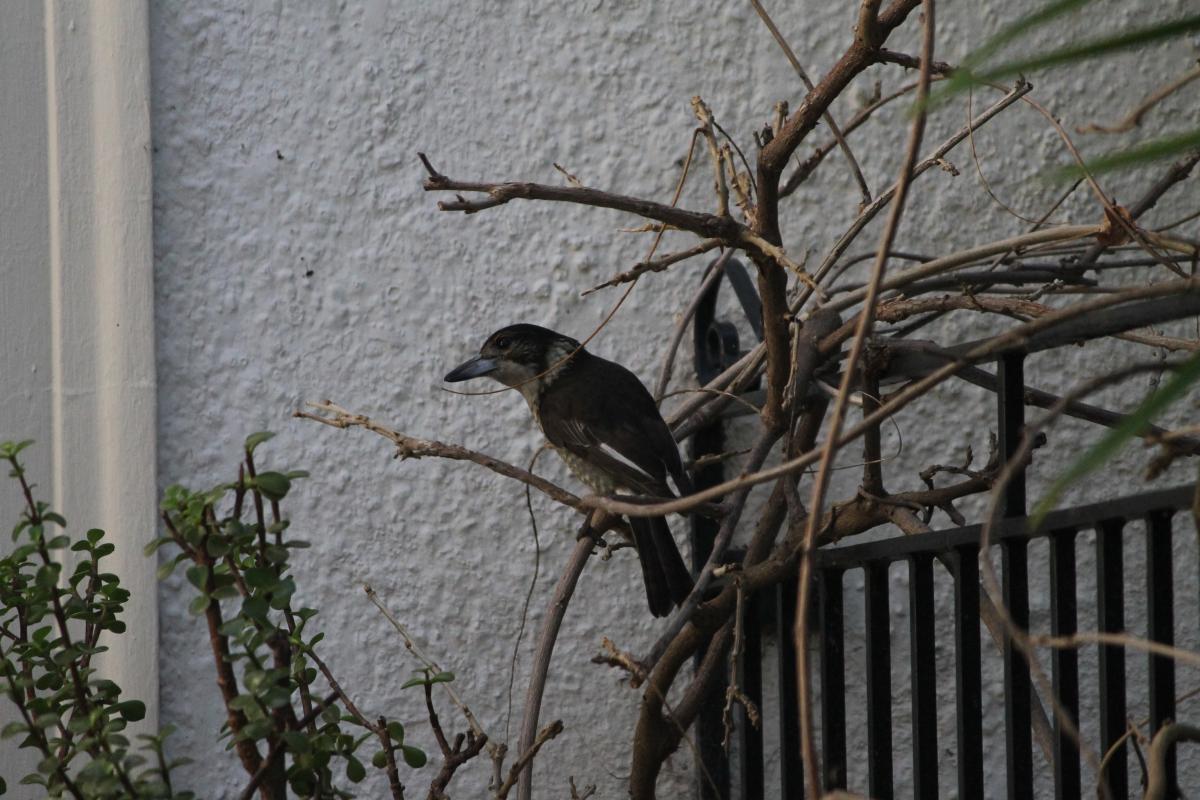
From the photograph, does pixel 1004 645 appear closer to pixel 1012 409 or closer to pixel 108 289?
pixel 1012 409

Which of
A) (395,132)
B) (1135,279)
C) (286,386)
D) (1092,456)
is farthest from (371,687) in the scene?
(1092,456)

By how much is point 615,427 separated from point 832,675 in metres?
0.92

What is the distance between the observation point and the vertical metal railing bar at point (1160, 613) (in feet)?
4.78

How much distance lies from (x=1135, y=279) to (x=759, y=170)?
1.56 m

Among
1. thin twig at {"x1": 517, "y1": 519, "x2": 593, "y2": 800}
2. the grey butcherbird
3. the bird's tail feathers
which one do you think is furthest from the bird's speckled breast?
thin twig at {"x1": 517, "y1": 519, "x2": 593, "y2": 800}

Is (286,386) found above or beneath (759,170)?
above

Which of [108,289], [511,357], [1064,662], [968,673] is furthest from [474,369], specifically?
[1064,662]

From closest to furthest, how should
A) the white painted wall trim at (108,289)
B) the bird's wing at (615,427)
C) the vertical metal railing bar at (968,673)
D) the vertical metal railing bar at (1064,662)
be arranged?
1. the vertical metal railing bar at (1064,662)
2. the vertical metal railing bar at (968,673)
3. the white painted wall trim at (108,289)
4. the bird's wing at (615,427)

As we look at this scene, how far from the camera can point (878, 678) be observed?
1949mm

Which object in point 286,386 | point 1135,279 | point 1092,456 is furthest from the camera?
point 1135,279

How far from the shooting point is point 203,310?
263 cm

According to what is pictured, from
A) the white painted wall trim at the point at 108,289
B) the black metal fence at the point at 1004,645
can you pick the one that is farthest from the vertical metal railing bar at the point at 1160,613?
the white painted wall trim at the point at 108,289

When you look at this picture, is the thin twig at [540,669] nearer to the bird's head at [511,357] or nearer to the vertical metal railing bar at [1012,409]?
the bird's head at [511,357]

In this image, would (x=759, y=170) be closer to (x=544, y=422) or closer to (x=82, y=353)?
(x=544, y=422)
